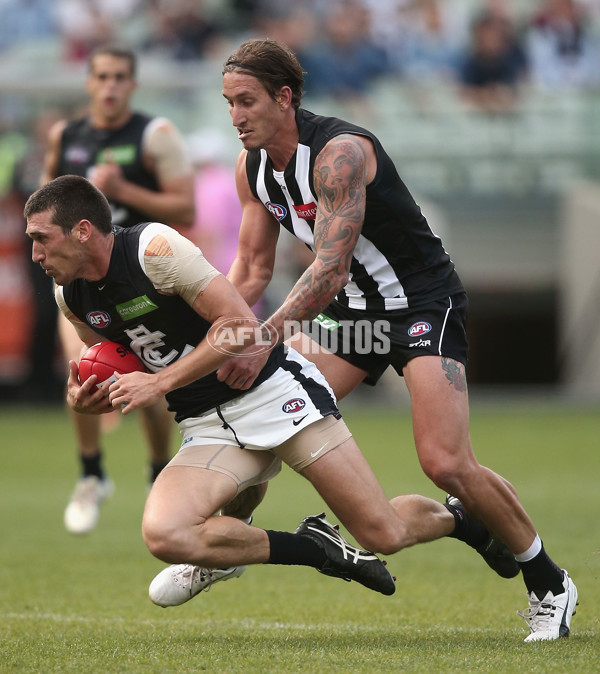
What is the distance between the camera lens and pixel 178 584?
4.98m

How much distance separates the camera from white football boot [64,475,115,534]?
724cm

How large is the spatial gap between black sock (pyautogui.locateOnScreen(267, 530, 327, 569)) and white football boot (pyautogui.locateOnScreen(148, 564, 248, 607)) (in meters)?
0.21

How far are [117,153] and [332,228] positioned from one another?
3119 mm

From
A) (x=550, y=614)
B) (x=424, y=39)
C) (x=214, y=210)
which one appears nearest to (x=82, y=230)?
(x=550, y=614)

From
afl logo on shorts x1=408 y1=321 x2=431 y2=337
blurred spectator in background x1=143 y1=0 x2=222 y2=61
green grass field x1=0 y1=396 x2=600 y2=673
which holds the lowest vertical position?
green grass field x1=0 y1=396 x2=600 y2=673

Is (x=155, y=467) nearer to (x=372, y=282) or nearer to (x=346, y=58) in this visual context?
(x=372, y=282)

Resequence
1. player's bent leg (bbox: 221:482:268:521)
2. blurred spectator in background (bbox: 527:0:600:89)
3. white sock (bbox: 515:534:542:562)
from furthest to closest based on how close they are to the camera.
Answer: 1. blurred spectator in background (bbox: 527:0:600:89)
2. player's bent leg (bbox: 221:482:268:521)
3. white sock (bbox: 515:534:542:562)

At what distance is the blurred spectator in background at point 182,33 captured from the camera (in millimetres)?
16578

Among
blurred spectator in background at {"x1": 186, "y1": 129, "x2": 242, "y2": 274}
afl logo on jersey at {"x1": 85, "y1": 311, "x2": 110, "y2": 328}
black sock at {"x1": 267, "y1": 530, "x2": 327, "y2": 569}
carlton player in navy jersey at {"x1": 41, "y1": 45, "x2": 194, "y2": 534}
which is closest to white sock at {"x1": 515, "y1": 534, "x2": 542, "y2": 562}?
black sock at {"x1": 267, "y1": 530, "x2": 327, "y2": 569}

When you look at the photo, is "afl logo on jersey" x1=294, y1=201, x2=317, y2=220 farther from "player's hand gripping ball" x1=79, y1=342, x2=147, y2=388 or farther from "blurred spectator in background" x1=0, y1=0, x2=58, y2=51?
"blurred spectator in background" x1=0, y1=0, x2=58, y2=51

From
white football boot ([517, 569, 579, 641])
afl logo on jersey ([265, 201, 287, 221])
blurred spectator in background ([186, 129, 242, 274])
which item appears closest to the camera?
white football boot ([517, 569, 579, 641])

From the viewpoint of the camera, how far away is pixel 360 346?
5.36 meters

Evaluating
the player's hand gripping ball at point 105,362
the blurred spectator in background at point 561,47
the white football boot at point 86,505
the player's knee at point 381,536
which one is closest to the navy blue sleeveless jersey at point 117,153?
the white football boot at point 86,505

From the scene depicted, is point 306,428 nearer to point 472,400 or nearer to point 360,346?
point 360,346
